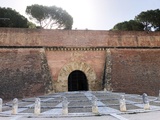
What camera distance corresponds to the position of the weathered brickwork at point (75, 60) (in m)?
17.7

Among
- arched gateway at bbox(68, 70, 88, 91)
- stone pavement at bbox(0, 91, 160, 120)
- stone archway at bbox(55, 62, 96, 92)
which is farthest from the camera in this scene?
arched gateway at bbox(68, 70, 88, 91)

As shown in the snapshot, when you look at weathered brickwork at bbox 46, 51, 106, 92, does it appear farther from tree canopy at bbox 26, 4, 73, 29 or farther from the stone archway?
tree canopy at bbox 26, 4, 73, 29

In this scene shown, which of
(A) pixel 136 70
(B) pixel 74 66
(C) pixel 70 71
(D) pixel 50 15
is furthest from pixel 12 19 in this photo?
(A) pixel 136 70

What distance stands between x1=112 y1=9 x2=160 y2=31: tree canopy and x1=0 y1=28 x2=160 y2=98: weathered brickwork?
14.6 meters

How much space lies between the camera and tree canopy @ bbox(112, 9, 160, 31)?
33969 mm

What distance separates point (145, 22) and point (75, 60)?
19.9 m

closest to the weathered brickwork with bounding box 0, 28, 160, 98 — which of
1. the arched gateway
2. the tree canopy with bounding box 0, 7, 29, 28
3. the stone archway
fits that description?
the stone archway

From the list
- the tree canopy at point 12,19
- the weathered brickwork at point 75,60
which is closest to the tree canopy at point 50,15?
the tree canopy at point 12,19

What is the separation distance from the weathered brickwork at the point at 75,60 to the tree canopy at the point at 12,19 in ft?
41.8

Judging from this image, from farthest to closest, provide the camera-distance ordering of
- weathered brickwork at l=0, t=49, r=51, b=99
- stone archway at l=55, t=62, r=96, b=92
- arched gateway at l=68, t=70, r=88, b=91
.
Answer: arched gateway at l=68, t=70, r=88, b=91, stone archway at l=55, t=62, r=96, b=92, weathered brickwork at l=0, t=49, r=51, b=99

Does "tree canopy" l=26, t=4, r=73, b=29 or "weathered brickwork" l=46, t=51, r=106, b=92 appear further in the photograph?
"tree canopy" l=26, t=4, r=73, b=29

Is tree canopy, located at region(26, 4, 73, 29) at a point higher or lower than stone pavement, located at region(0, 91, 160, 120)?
higher

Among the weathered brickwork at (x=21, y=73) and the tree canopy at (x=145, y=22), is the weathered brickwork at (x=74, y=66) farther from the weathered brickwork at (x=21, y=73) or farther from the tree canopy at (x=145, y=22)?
the tree canopy at (x=145, y=22)

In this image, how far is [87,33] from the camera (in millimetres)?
20234
